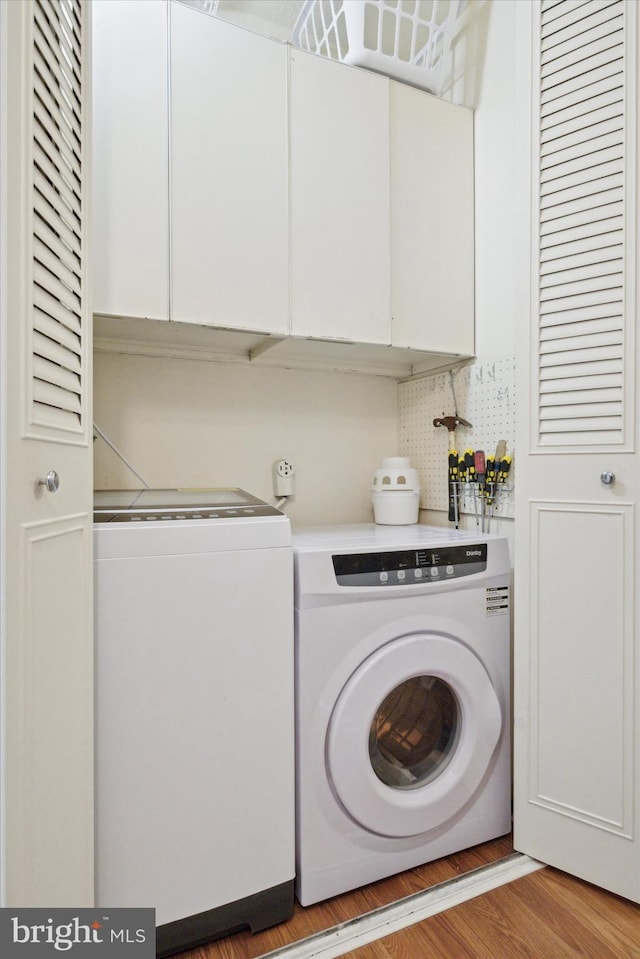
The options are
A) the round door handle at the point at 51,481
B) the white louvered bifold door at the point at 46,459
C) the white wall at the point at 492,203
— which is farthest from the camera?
the white wall at the point at 492,203

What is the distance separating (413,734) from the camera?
152cm

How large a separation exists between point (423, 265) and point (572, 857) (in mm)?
1745

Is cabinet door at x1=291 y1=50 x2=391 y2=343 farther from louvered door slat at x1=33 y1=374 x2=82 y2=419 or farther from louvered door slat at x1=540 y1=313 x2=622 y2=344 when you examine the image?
louvered door slat at x1=33 y1=374 x2=82 y2=419

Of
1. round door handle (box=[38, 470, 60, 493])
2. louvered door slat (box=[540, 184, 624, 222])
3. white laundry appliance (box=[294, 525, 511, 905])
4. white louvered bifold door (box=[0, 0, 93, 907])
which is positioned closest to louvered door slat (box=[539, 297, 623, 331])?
louvered door slat (box=[540, 184, 624, 222])

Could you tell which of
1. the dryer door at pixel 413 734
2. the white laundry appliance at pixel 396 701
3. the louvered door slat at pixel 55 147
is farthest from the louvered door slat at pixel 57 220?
the dryer door at pixel 413 734

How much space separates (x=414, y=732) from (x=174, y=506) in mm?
907

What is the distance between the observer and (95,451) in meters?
1.71

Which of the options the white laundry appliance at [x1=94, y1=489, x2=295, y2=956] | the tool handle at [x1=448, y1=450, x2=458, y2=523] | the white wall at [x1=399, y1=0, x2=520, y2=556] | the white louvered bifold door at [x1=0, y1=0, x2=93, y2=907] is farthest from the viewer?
the tool handle at [x1=448, y1=450, x2=458, y2=523]

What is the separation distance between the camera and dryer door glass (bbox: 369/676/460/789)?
1.45 meters

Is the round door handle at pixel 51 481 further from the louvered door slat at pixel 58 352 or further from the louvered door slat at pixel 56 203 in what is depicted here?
the louvered door slat at pixel 56 203

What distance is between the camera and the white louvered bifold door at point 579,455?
131 centimetres

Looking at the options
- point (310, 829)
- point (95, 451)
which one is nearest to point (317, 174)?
point (95, 451)

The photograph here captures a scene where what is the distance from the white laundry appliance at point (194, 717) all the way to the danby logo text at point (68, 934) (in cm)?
8

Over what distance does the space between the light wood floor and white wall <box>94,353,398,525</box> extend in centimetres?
113
